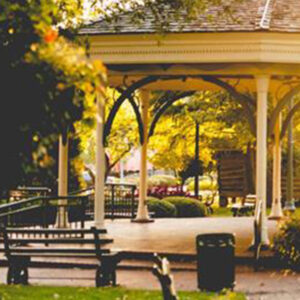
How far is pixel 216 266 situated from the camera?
44.4ft

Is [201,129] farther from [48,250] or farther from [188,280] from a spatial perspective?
[188,280]

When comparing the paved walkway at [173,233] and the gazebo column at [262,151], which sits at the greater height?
the gazebo column at [262,151]

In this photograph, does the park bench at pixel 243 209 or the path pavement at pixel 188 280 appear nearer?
the path pavement at pixel 188 280

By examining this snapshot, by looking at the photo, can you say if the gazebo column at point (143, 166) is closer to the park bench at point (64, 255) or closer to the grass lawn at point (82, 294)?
the park bench at point (64, 255)

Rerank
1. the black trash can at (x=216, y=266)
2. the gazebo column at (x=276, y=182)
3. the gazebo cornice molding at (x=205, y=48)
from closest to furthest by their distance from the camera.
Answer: the black trash can at (x=216, y=266) → the gazebo cornice molding at (x=205, y=48) → the gazebo column at (x=276, y=182)

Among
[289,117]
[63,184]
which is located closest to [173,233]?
[63,184]

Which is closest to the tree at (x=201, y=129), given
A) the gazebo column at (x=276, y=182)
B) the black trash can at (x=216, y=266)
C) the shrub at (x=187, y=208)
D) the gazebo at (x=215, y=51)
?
the shrub at (x=187, y=208)

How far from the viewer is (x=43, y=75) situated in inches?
268

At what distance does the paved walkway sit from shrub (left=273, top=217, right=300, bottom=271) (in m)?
0.78

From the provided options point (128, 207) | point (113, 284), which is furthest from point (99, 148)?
point (128, 207)

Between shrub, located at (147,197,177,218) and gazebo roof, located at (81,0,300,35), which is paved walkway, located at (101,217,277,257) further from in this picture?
gazebo roof, located at (81,0,300,35)

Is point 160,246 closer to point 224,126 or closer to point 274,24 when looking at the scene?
point 274,24

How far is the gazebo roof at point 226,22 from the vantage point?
1695 cm

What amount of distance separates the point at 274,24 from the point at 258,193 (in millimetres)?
3509
